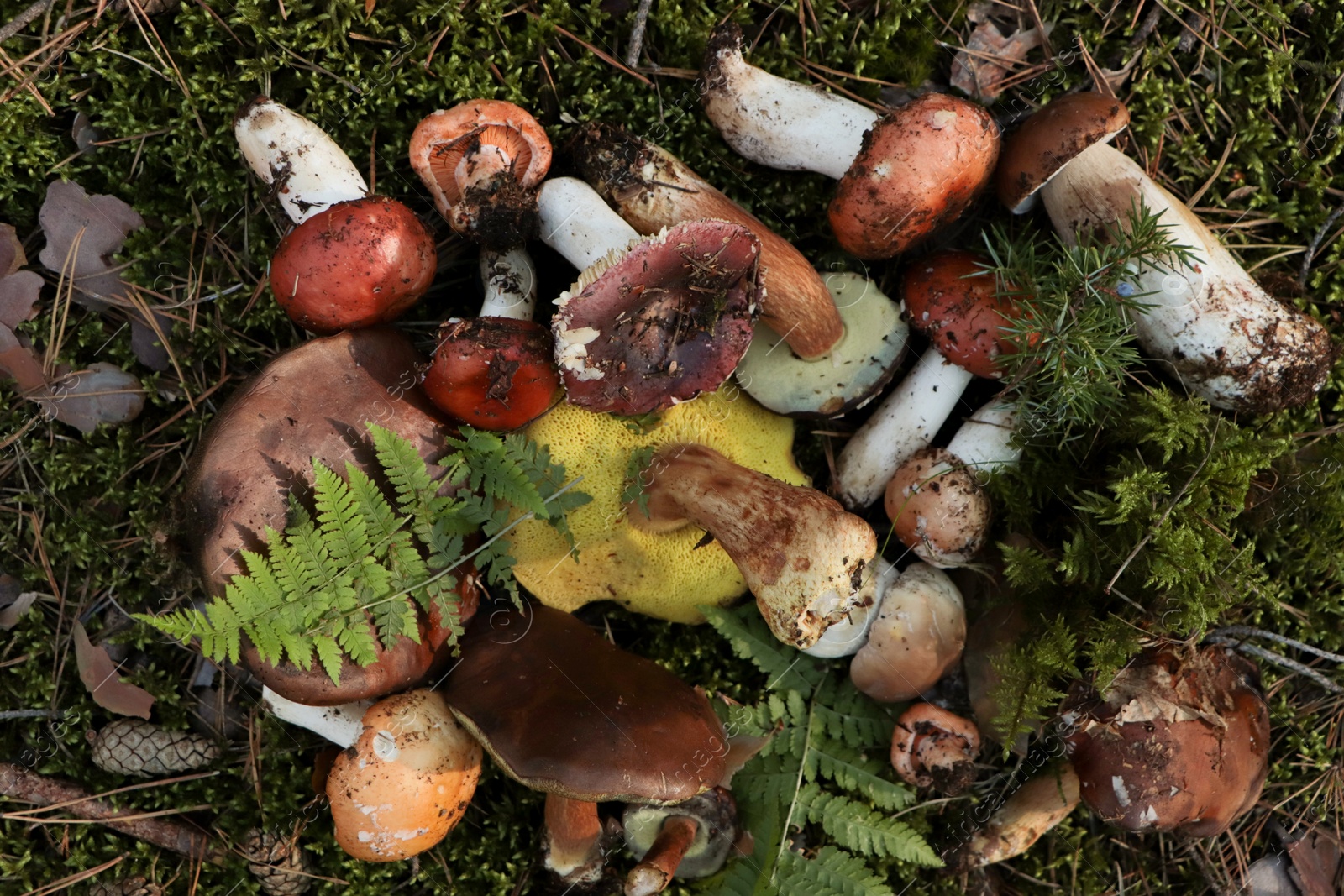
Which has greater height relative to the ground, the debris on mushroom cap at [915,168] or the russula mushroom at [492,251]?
the debris on mushroom cap at [915,168]

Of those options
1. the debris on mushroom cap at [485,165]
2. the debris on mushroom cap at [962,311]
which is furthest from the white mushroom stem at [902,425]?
the debris on mushroom cap at [485,165]

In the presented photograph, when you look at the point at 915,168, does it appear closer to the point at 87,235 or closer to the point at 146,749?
the point at 87,235

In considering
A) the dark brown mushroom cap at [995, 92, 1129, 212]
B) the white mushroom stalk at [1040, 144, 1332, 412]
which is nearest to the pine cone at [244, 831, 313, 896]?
the dark brown mushroom cap at [995, 92, 1129, 212]

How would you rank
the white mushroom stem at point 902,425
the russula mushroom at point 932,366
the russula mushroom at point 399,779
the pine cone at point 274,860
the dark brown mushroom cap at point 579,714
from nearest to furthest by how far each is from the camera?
the dark brown mushroom cap at point 579,714
the russula mushroom at point 399,779
the russula mushroom at point 932,366
the pine cone at point 274,860
the white mushroom stem at point 902,425

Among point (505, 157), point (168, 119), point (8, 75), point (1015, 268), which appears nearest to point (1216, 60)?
point (1015, 268)

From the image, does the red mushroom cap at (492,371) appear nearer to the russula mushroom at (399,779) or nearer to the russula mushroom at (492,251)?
the russula mushroom at (492,251)

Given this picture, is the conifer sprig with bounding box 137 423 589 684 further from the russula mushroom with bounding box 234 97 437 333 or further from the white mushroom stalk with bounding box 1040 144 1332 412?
the white mushroom stalk with bounding box 1040 144 1332 412
